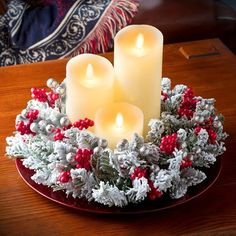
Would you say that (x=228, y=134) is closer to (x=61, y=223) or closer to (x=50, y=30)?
(x=61, y=223)

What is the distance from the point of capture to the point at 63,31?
1830 mm

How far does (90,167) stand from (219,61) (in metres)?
0.57

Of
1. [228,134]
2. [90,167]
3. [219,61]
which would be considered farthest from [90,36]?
[90,167]

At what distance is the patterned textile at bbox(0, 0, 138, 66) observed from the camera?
1822mm

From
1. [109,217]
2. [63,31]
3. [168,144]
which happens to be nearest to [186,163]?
[168,144]

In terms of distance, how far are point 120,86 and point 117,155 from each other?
137 mm

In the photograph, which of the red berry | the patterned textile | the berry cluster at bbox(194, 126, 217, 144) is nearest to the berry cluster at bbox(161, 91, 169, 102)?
the red berry

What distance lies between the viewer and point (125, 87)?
1.00 m

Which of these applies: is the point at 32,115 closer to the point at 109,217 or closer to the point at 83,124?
the point at 83,124

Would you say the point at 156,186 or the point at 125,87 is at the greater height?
the point at 125,87

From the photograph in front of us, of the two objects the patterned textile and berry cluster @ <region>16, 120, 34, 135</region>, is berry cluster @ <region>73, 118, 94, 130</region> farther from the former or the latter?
the patterned textile

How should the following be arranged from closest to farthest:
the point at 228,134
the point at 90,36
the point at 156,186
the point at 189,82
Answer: the point at 156,186, the point at 228,134, the point at 189,82, the point at 90,36

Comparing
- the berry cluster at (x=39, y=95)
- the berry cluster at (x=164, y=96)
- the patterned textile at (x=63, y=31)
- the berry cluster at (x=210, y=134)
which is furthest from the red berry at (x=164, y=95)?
the patterned textile at (x=63, y=31)

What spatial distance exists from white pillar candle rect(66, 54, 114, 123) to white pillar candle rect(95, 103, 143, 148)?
0.02 m
